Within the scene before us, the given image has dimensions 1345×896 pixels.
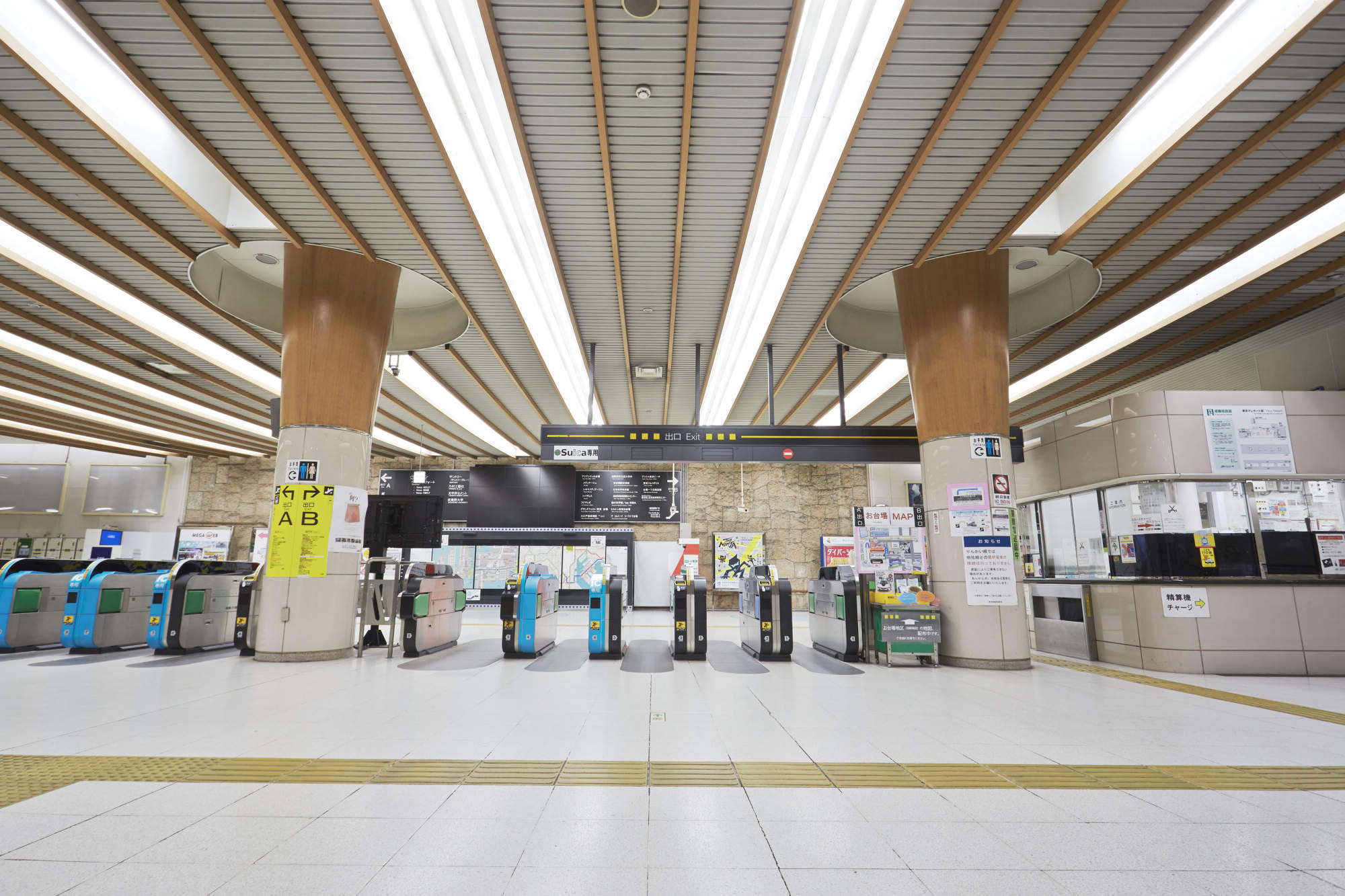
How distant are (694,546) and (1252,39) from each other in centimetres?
1453

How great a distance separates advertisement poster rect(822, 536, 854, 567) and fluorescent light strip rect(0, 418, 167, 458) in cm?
1858

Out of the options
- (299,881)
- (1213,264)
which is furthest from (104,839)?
(1213,264)

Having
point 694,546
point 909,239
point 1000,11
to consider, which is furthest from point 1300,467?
point 694,546

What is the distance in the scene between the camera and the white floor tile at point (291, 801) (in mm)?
2760

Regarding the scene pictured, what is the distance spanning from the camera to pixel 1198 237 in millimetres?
6648

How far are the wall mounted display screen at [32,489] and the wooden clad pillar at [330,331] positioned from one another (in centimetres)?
1689

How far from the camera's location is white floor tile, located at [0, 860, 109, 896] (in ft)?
6.80

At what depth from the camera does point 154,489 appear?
18719 millimetres

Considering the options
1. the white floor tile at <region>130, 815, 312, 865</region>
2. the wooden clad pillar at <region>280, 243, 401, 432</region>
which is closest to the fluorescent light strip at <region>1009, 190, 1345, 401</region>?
the white floor tile at <region>130, 815, 312, 865</region>

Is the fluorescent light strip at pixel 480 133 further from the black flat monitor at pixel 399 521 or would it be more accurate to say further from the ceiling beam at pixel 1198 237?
the ceiling beam at pixel 1198 237

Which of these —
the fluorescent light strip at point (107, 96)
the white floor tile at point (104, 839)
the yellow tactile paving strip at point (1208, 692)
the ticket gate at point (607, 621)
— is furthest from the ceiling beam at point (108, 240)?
the yellow tactile paving strip at point (1208, 692)

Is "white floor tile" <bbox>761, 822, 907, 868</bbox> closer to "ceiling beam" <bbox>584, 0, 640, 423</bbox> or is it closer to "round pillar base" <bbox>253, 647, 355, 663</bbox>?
"ceiling beam" <bbox>584, 0, 640, 423</bbox>

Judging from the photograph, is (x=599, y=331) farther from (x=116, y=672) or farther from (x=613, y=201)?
(x=116, y=672)

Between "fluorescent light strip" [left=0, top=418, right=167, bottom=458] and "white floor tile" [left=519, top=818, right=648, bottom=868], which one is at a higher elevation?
"fluorescent light strip" [left=0, top=418, right=167, bottom=458]
